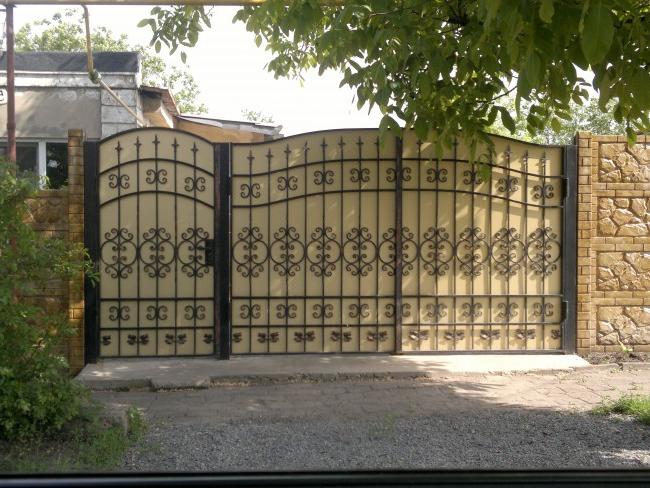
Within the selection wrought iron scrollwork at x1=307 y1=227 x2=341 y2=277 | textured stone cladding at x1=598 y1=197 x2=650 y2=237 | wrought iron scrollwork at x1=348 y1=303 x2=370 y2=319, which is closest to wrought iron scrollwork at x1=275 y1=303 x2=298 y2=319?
wrought iron scrollwork at x1=307 y1=227 x2=341 y2=277

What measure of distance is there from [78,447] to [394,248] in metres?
3.90

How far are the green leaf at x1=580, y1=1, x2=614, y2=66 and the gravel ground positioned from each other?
2920 mm

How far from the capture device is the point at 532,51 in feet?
9.84

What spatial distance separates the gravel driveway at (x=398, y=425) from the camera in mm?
4859

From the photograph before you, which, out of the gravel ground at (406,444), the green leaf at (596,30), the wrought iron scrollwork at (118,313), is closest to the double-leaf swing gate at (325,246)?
the wrought iron scrollwork at (118,313)

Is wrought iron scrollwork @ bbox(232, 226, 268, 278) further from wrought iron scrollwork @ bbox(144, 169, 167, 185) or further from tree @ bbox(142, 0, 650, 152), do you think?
tree @ bbox(142, 0, 650, 152)

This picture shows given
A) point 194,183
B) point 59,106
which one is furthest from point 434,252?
point 59,106

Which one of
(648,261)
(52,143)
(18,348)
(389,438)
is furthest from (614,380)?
(52,143)

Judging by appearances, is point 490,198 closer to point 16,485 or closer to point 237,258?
point 237,258

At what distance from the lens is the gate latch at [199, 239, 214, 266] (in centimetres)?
753

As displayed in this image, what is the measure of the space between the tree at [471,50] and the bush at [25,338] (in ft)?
7.59

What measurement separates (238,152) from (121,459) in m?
3.69

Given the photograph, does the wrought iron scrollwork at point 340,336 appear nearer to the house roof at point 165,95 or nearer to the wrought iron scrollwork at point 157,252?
the wrought iron scrollwork at point 157,252

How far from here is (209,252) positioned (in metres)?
7.53
